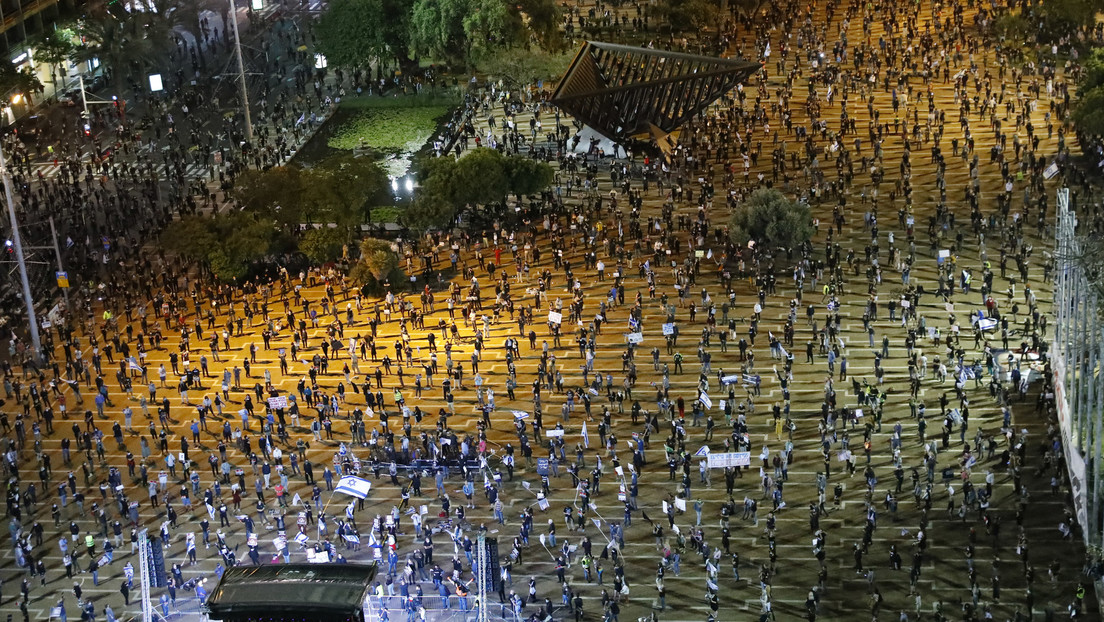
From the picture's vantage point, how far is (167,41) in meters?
130

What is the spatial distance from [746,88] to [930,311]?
39847mm

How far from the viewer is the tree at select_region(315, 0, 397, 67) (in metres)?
127

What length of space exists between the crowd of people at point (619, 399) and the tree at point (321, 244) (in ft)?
3.95

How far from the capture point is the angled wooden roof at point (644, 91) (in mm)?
112500

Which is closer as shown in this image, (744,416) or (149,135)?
(744,416)

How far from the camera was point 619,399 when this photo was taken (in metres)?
84.3

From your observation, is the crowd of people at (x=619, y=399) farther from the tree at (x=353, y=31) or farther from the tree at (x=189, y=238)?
the tree at (x=353, y=31)

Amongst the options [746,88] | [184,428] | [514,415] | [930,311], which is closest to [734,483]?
[514,415]

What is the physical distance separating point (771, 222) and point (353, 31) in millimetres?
40778

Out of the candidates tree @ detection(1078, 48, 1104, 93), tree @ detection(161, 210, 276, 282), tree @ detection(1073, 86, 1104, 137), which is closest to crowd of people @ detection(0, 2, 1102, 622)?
tree @ detection(161, 210, 276, 282)

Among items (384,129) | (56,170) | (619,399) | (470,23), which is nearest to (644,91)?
(470,23)

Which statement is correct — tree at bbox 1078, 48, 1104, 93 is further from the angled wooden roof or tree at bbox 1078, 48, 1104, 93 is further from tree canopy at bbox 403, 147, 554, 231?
tree canopy at bbox 403, 147, 554, 231

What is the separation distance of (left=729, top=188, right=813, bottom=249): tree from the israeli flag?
97.6ft

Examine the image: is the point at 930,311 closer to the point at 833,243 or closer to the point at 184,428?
the point at 833,243
